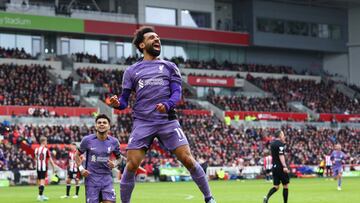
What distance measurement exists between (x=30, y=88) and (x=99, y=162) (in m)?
45.9

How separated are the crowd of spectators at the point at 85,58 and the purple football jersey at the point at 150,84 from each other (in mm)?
57970

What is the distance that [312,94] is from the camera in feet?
265

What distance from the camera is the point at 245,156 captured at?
59656 mm

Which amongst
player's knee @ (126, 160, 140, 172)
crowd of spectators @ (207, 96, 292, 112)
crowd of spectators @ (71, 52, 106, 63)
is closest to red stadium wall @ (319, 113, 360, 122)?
crowd of spectators @ (207, 96, 292, 112)

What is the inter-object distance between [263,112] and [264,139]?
24.4ft

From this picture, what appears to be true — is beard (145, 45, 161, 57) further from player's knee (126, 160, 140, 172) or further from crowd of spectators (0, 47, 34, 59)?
crowd of spectators (0, 47, 34, 59)

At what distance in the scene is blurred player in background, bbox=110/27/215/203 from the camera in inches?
429

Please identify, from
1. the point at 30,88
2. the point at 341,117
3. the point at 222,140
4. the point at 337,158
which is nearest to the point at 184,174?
the point at 222,140

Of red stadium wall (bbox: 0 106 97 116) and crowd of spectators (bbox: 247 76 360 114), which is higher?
crowd of spectators (bbox: 247 76 360 114)

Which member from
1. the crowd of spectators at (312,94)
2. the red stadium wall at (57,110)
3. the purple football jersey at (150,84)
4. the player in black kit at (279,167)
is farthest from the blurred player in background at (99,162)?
the crowd of spectators at (312,94)

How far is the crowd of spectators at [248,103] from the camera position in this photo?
234ft

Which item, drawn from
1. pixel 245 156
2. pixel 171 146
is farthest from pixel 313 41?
pixel 171 146

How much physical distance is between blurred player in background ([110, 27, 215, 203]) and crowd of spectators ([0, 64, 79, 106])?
46.0m

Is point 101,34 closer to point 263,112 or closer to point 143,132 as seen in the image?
point 263,112
